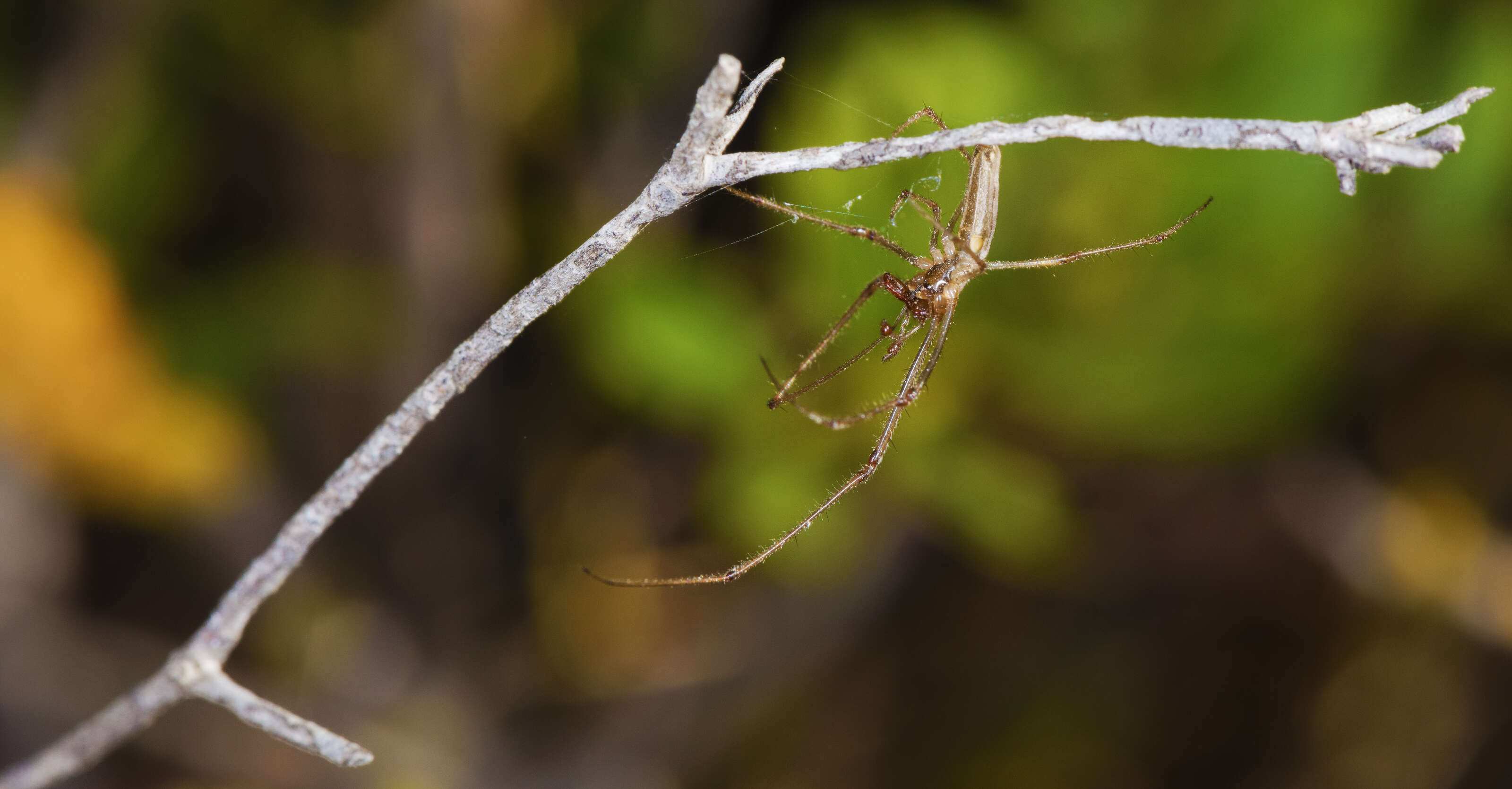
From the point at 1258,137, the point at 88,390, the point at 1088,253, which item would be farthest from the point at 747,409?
the point at 88,390

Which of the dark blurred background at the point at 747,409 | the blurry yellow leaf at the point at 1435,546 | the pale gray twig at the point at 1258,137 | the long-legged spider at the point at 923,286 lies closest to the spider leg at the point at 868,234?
the long-legged spider at the point at 923,286

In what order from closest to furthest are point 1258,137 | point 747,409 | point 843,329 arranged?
point 1258,137 → point 843,329 → point 747,409

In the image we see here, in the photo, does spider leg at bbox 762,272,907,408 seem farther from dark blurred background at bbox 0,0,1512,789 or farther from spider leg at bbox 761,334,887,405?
dark blurred background at bbox 0,0,1512,789

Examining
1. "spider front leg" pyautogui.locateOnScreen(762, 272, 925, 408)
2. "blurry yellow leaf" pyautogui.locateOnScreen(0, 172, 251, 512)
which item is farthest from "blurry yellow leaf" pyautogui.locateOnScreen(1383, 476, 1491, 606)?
"blurry yellow leaf" pyautogui.locateOnScreen(0, 172, 251, 512)

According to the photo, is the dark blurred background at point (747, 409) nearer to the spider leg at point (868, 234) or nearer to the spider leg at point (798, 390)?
the spider leg at point (868, 234)

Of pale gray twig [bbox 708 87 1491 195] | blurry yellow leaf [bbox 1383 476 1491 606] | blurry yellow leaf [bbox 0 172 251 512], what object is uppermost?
blurry yellow leaf [bbox 0 172 251 512]

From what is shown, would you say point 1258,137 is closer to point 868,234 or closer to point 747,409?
point 868,234

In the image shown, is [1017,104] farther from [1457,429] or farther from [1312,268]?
[1457,429]
